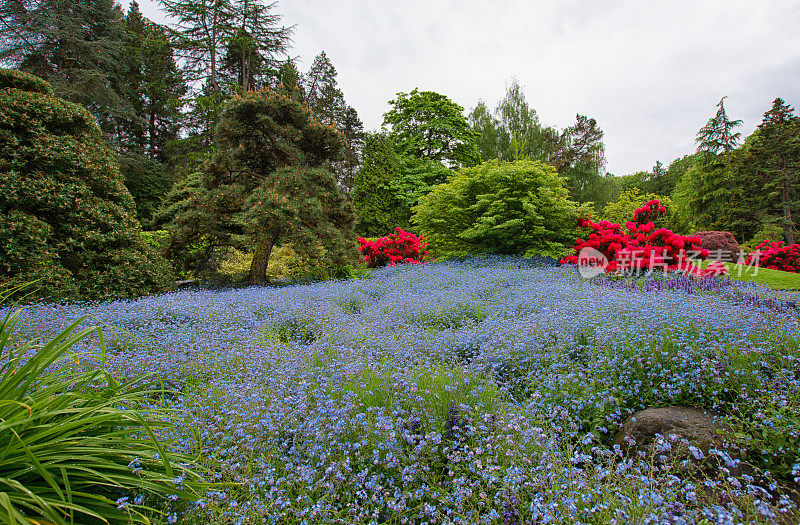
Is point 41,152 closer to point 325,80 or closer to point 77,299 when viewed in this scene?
point 77,299

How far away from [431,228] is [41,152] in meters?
9.32

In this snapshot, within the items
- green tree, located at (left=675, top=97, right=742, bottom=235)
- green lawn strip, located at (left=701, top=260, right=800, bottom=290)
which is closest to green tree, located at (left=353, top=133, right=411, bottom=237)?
green lawn strip, located at (left=701, top=260, right=800, bottom=290)

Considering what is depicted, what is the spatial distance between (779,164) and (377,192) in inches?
958

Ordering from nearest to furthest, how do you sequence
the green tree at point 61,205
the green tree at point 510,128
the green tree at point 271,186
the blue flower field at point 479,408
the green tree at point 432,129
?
1. the blue flower field at point 479,408
2. the green tree at point 61,205
3. the green tree at point 271,186
4. the green tree at point 432,129
5. the green tree at point 510,128

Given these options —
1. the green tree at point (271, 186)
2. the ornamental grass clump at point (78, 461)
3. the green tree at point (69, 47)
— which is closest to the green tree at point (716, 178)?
the green tree at point (271, 186)

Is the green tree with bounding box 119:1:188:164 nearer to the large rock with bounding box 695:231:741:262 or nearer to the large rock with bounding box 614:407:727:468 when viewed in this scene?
the large rock with bounding box 614:407:727:468

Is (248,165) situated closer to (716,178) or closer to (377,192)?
(377,192)

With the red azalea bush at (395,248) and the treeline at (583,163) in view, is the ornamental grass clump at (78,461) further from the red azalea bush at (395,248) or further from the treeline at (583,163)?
the treeline at (583,163)

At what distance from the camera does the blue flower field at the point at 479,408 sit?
6.20 feet

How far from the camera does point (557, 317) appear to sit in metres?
4.45

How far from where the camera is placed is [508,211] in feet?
32.6

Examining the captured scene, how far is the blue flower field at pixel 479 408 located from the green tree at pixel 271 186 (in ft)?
12.2

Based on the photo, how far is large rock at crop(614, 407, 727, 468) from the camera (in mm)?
2457

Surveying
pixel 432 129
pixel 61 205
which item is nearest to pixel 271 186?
pixel 61 205
